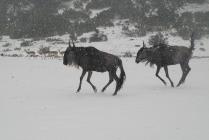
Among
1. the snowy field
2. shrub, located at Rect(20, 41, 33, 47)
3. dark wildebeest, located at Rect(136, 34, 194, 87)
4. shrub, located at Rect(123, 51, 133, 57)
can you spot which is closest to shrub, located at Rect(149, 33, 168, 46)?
shrub, located at Rect(123, 51, 133, 57)

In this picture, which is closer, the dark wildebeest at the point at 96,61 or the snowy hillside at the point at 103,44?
the dark wildebeest at the point at 96,61

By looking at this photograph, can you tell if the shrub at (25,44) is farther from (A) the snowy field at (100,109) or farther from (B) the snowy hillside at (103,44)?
(A) the snowy field at (100,109)

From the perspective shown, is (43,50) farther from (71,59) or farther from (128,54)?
(71,59)

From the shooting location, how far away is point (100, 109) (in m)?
10.5

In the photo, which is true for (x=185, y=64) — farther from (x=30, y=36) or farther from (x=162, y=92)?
(x=30, y=36)

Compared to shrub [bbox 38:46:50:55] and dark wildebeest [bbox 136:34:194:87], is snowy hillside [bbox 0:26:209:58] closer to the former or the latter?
shrub [bbox 38:46:50:55]

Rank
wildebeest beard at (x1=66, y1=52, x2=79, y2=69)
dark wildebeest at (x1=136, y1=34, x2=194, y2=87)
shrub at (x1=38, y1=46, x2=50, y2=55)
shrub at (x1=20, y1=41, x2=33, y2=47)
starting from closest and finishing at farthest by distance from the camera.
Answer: wildebeest beard at (x1=66, y1=52, x2=79, y2=69), dark wildebeest at (x1=136, y1=34, x2=194, y2=87), shrub at (x1=38, y1=46, x2=50, y2=55), shrub at (x1=20, y1=41, x2=33, y2=47)

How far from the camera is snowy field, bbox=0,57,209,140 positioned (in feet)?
26.9

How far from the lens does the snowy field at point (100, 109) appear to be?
8.19 metres

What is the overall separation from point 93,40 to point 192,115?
2126 centimetres

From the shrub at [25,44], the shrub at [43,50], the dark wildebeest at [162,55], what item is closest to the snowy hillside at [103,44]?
the shrub at [25,44]

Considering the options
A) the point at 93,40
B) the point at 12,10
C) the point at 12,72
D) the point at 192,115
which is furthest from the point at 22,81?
the point at 12,10

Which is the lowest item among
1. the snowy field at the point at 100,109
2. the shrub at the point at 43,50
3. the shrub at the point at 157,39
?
the snowy field at the point at 100,109

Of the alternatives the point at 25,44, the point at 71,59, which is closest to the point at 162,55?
the point at 71,59
